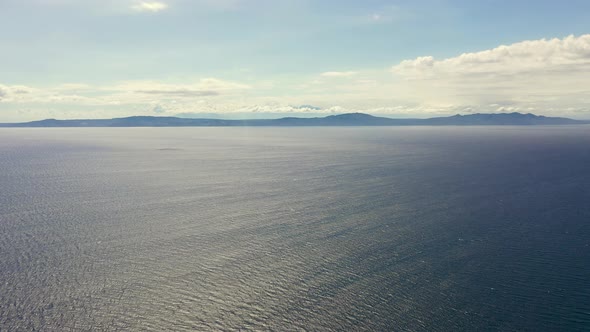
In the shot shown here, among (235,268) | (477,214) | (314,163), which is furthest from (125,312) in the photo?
(314,163)

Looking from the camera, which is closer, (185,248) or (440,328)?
(440,328)

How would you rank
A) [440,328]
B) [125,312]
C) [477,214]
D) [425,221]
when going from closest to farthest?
[440,328]
[125,312]
[425,221]
[477,214]

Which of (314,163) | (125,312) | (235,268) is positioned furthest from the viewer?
(314,163)

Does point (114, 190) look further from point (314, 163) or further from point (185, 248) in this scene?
point (314, 163)

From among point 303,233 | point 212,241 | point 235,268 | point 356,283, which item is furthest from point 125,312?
point 303,233

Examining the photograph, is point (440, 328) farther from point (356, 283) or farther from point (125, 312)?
point (125, 312)

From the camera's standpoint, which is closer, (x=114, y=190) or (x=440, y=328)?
(x=440, y=328)
